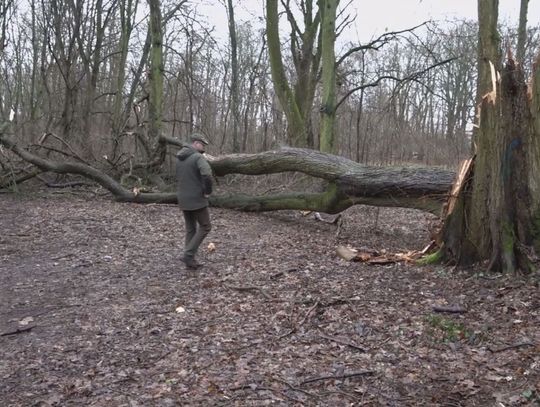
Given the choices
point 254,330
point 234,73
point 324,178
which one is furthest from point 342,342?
point 234,73

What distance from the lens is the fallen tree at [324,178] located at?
8938 millimetres

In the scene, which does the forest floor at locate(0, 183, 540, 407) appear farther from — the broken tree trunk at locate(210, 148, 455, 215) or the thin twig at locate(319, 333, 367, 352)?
the broken tree trunk at locate(210, 148, 455, 215)

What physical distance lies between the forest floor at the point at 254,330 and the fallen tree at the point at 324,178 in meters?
1.64

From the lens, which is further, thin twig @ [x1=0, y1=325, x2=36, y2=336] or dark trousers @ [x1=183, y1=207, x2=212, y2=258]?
dark trousers @ [x1=183, y1=207, x2=212, y2=258]

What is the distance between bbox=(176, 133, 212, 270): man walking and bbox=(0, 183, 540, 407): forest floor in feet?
1.24

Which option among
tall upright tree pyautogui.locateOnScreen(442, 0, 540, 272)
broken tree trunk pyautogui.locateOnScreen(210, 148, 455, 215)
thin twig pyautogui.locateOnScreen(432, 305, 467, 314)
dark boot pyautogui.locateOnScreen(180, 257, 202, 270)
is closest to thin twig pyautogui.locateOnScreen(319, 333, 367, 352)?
thin twig pyautogui.locateOnScreen(432, 305, 467, 314)

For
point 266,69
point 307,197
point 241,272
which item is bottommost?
point 241,272

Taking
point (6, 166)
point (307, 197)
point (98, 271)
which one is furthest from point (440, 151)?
point (98, 271)

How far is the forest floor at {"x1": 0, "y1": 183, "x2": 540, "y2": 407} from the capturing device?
401 centimetres

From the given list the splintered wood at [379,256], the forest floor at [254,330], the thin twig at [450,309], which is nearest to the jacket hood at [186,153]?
the forest floor at [254,330]

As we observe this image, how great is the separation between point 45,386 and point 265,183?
30.3 feet

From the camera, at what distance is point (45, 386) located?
423 centimetres

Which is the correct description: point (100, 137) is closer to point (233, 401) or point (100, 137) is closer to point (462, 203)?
point (462, 203)

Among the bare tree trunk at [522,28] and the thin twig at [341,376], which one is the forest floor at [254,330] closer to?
the thin twig at [341,376]
